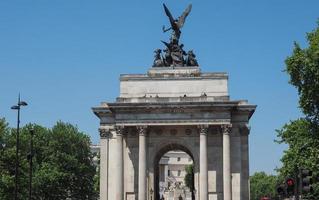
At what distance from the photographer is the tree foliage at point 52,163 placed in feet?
234

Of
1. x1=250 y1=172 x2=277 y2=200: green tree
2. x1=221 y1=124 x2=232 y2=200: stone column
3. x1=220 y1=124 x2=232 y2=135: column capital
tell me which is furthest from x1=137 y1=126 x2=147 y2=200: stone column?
x1=250 y1=172 x2=277 y2=200: green tree

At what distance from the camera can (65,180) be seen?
8269 centimetres

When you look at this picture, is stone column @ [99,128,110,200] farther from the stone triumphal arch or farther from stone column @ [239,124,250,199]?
stone column @ [239,124,250,199]

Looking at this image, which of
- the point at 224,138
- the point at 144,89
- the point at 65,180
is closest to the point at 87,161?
the point at 65,180

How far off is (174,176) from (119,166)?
4791 inches

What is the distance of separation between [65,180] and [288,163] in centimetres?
3606

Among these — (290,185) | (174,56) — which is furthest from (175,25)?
(290,185)

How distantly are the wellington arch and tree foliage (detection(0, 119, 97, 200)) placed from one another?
1699cm

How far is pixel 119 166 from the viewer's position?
187 ft

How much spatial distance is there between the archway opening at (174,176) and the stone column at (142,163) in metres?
3.88

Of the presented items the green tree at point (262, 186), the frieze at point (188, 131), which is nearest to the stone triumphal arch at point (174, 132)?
the frieze at point (188, 131)

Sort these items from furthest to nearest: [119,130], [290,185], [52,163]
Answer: [52,163]
[119,130]
[290,185]

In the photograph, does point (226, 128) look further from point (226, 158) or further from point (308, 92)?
point (308, 92)

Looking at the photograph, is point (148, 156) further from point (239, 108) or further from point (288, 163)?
point (288, 163)
